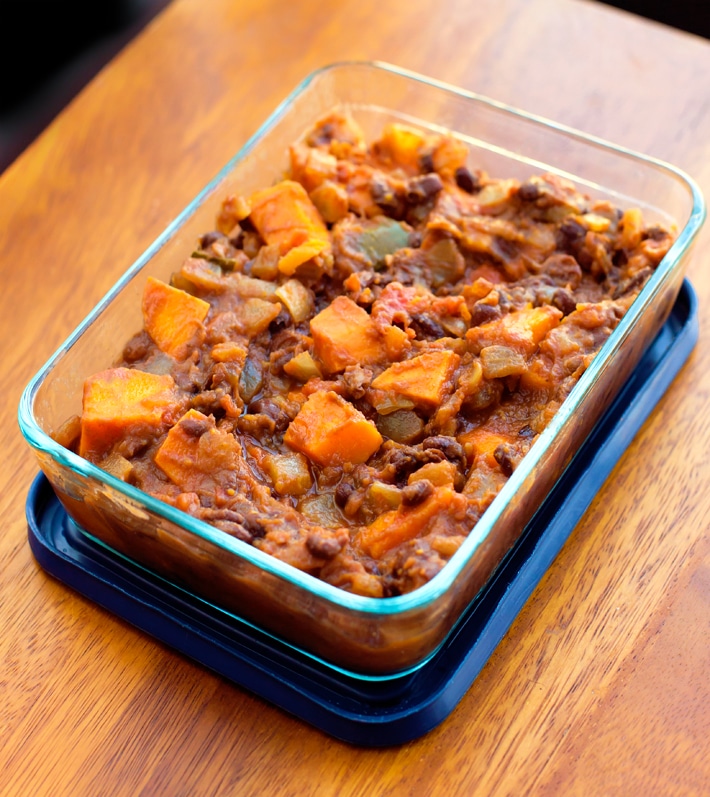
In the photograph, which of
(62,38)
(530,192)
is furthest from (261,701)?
(62,38)

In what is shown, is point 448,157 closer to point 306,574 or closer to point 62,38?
point 306,574

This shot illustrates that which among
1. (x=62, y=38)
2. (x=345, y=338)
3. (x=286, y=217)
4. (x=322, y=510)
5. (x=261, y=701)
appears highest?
(x=286, y=217)

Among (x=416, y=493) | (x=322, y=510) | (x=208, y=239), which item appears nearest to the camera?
(x=416, y=493)

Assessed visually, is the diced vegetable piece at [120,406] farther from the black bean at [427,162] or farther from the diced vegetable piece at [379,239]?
the black bean at [427,162]

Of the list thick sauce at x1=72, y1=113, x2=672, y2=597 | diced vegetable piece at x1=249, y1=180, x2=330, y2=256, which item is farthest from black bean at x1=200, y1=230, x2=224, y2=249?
diced vegetable piece at x1=249, y1=180, x2=330, y2=256

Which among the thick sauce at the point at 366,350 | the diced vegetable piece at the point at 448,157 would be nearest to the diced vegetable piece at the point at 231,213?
the thick sauce at the point at 366,350
